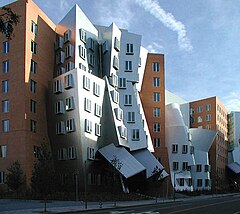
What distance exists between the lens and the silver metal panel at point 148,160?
202 feet

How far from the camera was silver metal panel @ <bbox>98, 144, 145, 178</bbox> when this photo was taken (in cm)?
5488

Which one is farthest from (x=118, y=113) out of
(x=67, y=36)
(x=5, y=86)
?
(x=5, y=86)

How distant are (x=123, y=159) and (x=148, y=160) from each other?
789cm

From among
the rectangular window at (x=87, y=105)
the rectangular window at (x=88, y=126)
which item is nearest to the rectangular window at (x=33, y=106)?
the rectangular window at (x=87, y=105)

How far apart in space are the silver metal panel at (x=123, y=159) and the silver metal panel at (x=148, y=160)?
4.58 metres

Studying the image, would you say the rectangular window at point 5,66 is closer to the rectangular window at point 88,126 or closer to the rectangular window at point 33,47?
the rectangular window at point 33,47

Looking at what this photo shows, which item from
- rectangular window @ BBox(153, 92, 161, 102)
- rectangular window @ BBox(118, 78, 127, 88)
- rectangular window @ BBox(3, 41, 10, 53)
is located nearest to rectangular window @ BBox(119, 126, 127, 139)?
rectangular window @ BBox(118, 78, 127, 88)

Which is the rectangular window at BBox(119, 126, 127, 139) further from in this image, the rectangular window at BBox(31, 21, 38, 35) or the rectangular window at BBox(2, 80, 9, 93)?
the rectangular window at BBox(31, 21, 38, 35)

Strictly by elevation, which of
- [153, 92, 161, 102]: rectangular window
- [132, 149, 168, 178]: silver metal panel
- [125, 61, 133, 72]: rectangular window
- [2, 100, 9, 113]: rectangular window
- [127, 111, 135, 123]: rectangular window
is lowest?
[132, 149, 168, 178]: silver metal panel

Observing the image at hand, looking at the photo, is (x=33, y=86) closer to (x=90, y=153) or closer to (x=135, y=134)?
(x=90, y=153)

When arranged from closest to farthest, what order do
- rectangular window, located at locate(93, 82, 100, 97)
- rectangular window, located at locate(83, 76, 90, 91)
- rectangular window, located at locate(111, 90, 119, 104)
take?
1. rectangular window, located at locate(83, 76, 90, 91)
2. rectangular window, located at locate(93, 82, 100, 97)
3. rectangular window, located at locate(111, 90, 119, 104)

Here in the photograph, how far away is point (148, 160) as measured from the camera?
208 ft

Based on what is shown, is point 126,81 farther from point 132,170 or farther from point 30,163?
point 30,163

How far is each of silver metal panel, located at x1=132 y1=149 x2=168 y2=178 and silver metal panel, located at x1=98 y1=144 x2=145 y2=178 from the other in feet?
15.0
